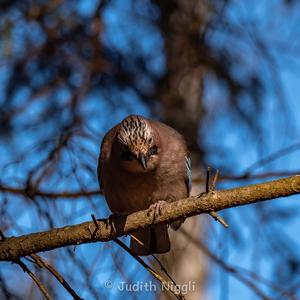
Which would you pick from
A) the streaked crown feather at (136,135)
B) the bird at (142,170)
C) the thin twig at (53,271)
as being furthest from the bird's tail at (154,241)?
the thin twig at (53,271)

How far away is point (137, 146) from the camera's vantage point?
4605mm

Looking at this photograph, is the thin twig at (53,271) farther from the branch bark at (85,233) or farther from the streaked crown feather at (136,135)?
the streaked crown feather at (136,135)

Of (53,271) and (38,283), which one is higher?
(53,271)

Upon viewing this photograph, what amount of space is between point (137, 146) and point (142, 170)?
0.55 ft

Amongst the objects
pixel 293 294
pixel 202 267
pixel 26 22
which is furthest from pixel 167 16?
pixel 293 294

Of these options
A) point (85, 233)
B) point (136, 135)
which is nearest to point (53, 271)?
point (85, 233)

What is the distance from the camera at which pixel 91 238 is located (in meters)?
3.65

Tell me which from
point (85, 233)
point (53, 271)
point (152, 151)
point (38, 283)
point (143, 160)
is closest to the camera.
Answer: point (38, 283)

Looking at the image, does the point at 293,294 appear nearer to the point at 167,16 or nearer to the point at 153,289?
the point at 153,289

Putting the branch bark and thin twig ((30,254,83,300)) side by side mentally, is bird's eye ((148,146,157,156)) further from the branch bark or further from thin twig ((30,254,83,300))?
thin twig ((30,254,83,300))

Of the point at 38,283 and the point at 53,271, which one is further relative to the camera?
the point at 53,271

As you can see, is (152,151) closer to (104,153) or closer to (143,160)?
(143,160)

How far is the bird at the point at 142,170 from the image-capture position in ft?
15.2

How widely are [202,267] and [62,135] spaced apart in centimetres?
297
